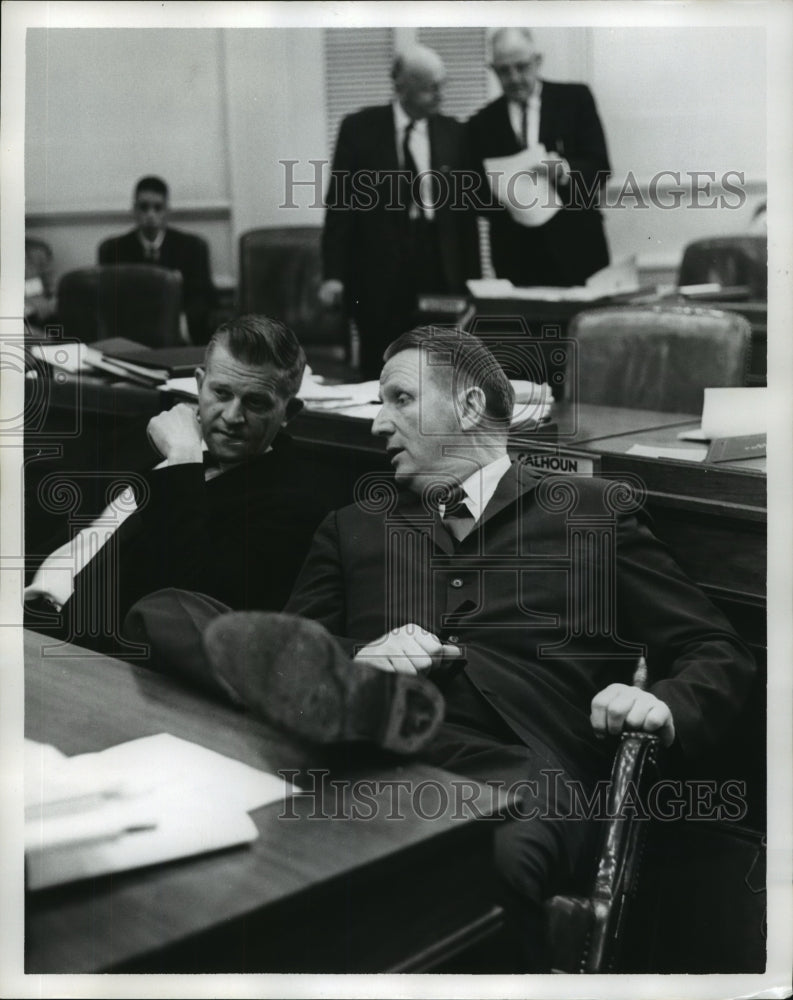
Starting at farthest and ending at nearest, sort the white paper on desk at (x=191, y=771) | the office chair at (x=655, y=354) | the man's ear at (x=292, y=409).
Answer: the office chair at (x=655, y=354), the man's ear at (x=292, y=409), the white paper on desk at (x=191, y=771)

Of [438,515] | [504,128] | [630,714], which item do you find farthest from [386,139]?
[630,714]

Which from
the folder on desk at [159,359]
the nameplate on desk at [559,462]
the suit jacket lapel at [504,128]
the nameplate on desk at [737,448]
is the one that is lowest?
the nameplate on desk at [559,462]

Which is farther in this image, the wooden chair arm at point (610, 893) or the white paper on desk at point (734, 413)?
the white paper on desk at point (734, 413)

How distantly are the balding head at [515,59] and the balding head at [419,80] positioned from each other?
0.42 feet

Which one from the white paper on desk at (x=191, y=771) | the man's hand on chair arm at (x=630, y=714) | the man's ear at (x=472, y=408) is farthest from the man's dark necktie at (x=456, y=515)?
the white paper on desk at (x=191, y=771)

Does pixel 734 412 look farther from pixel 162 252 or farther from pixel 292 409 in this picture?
pixel 162 252

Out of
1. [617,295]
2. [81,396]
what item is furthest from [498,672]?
[617,295]

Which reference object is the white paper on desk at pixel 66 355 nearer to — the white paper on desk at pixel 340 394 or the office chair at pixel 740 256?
the white paper on desk at pixel 340 394

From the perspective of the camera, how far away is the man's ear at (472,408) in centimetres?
190

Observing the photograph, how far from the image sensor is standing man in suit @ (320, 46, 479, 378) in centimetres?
211

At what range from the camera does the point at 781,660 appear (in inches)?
75.4

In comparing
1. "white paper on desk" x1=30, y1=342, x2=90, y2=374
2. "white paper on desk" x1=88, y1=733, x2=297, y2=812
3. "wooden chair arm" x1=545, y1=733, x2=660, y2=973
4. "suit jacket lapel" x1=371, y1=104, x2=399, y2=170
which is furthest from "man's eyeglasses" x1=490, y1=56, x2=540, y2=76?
"white paper on desk" x1=88, y1=733, x2=297, y2=812

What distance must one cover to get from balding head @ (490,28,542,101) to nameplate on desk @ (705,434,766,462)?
774 millimetres

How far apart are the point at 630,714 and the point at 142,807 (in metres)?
0.80
